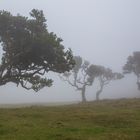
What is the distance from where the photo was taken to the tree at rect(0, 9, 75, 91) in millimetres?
42719

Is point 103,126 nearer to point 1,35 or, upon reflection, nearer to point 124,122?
point 124,122

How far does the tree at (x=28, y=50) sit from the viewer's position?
4272 cm

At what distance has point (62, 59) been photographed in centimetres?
4356

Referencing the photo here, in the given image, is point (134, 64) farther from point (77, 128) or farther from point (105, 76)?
point (77, 128)

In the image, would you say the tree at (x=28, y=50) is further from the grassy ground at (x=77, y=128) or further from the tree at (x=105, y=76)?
the tree at (x=105, y=76)

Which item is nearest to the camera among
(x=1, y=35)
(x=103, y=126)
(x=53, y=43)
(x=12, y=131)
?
(x=12, y=131)

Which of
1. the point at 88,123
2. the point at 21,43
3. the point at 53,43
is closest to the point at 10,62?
the point at 21,43

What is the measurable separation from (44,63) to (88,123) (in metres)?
16.4

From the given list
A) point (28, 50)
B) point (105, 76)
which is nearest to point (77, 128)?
point (28, 50)

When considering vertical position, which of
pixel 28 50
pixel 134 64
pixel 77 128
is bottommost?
pixel 77 128

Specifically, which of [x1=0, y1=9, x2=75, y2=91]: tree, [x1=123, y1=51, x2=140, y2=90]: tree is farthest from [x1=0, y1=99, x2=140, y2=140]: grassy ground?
[x1=123, y1=51, x2=140, y2=90]: tree

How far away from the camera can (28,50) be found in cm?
4231

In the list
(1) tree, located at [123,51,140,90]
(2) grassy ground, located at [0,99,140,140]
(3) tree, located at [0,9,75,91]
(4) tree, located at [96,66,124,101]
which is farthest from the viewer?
(4) tree, located at [96,66,124,101]

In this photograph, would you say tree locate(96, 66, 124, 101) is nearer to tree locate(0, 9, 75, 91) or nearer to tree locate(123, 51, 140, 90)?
tree locate(123, 51, 140, 90)
